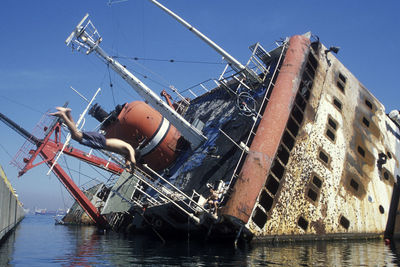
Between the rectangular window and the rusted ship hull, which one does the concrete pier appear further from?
the rectangular window

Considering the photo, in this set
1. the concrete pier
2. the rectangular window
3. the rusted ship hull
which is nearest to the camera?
the concrete pier

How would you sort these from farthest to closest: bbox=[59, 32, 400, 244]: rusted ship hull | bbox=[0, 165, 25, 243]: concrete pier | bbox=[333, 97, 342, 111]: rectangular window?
bbox=[333, 97, 342, 111]: rectangular window, bbox=[59, 32, 400, 244]: rusted ship hull, bbox=[0, 165, 25, 243]: concrete pier

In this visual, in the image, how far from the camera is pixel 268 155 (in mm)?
15211

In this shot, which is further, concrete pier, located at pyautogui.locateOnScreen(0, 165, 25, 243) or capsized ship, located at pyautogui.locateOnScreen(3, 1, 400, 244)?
capsized ship, located at pyautogui.locateOnScreen(3, 1, 400, 244)

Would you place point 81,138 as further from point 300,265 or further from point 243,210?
point 243,210

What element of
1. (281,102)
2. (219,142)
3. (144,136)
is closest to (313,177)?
(281,102)

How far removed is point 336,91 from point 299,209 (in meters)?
8.57

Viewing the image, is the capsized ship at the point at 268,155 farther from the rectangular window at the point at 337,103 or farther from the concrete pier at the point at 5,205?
the concrete pier at the point at 5,205

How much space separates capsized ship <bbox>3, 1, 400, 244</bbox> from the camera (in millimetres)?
14961

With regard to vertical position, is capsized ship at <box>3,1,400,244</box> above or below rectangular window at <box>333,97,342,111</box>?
below

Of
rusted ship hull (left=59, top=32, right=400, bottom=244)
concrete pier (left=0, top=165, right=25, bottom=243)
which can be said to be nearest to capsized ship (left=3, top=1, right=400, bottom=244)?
rusted ship hull (left=59, top=32, right=400, bottom=244)

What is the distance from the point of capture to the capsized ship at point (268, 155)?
49.1ft

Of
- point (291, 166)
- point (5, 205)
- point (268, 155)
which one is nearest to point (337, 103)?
point (291, 166)

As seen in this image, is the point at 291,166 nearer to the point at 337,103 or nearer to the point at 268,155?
the point at 268,155
